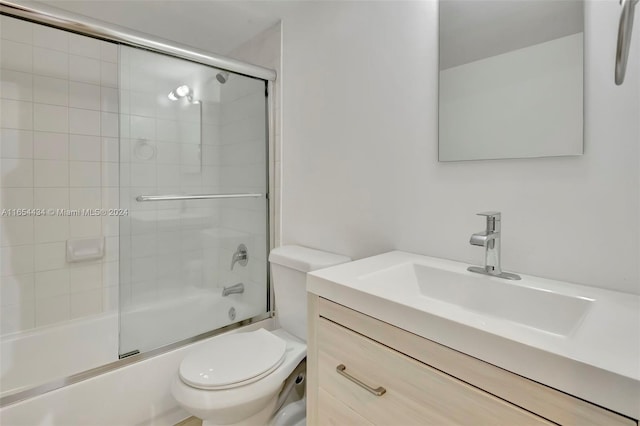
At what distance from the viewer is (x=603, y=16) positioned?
838mm

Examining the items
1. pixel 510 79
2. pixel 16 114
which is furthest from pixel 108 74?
pixel 510 79

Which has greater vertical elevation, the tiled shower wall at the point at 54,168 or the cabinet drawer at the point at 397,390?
the tiled shower wall at the point at 54,168

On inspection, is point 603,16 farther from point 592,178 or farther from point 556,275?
point 556,275

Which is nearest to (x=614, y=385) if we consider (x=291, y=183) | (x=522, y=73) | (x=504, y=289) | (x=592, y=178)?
(x=504, y=289)

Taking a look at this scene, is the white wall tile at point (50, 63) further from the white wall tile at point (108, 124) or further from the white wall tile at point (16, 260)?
the white wall tile at point (16, 260)

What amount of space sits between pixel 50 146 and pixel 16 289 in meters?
0.83

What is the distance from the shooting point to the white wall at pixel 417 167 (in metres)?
0.83

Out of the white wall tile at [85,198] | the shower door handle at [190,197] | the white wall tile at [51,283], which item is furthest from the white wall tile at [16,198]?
the shower door handle at [190,197]

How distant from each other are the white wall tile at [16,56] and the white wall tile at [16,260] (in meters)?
1.00

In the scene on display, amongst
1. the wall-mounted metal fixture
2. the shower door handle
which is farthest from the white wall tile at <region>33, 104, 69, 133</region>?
the wall-mounted metal fixture

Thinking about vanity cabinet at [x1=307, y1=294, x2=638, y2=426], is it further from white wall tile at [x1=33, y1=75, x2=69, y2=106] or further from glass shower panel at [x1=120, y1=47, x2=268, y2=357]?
white wall tile at [x1=33, y1=75, x2=69, y2=106]

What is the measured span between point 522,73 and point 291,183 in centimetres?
120

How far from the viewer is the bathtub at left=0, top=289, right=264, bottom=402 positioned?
5.13 feet

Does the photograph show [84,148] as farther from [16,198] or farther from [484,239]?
[484,239]
